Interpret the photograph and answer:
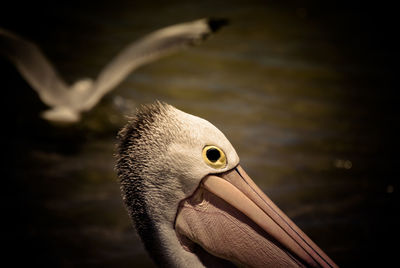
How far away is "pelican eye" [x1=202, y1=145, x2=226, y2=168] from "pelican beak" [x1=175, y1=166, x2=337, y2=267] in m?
0.05

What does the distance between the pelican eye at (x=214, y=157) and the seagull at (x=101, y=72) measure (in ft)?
7.66

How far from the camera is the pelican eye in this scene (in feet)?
4.69

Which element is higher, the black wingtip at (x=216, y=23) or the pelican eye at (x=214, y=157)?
the black wingtip at (x=216, y=23)

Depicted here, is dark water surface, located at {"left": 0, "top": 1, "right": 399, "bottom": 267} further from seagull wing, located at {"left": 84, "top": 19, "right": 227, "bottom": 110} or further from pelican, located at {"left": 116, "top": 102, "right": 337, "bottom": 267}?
pelican, located at {"left": 116, "top": 102, "right": 337, "bottom": 267}

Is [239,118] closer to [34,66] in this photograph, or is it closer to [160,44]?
[160,44]

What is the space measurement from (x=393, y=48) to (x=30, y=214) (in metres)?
5.02

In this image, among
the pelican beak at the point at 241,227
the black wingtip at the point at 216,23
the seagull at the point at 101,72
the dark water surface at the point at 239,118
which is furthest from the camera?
the seagull at the point at 101,72

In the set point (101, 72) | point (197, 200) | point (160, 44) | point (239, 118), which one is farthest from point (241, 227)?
point (239, 118)

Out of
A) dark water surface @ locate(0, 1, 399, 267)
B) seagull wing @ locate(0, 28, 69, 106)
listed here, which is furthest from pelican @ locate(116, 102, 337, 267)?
seagull wing @ locate(0, 28, 69, 106)

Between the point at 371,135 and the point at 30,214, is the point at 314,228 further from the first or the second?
the point at 30,214

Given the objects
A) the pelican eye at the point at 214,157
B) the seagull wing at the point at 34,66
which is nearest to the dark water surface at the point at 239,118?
the seagull wing at the point at 34,66

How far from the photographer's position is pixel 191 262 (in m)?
1.51

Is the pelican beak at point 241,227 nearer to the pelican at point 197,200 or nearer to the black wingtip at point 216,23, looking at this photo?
the pelican at point 197,200

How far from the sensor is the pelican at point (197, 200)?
4.63 ft
